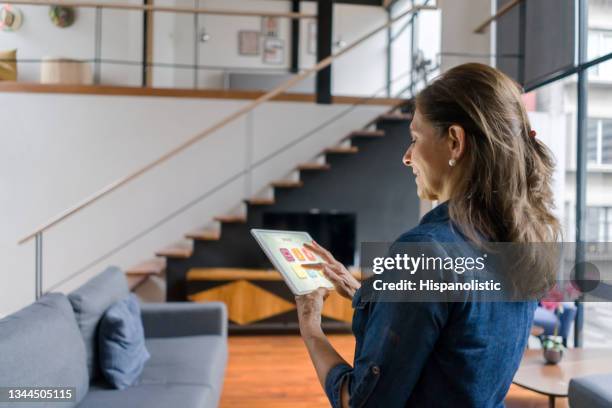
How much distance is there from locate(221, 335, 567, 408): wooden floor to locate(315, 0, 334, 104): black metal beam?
2.43m

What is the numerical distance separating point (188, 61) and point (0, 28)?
3408 millimetres

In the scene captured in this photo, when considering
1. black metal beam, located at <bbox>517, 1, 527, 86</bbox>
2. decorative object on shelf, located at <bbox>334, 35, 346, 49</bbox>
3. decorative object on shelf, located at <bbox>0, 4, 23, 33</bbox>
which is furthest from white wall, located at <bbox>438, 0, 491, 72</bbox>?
decorative object on shelf, located at <bbox>334, 35, 346, 49</bbox>

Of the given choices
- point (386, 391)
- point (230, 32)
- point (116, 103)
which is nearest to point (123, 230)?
point (116, 103)

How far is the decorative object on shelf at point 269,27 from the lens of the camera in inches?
283

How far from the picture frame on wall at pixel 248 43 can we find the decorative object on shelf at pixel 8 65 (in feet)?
11.3

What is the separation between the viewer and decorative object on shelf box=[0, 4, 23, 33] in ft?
12.3

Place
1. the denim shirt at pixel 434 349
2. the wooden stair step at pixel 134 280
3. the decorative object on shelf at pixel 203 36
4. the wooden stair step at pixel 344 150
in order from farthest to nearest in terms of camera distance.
A: the decorative object on shelf at pixel 203 36
the wooden stair step at pixel 344 150
the wooden stair step at pixel 134 280
the denim shirt at pixel 434 349

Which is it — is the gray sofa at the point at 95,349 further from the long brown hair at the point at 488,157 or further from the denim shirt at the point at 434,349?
the long brown hair at the point at 488,157

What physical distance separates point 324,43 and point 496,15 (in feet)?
6.06

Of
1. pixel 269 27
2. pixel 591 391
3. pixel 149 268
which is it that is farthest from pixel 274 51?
pixel 591 391

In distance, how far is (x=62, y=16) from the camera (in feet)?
15.6

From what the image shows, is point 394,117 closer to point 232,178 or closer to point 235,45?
point 232,178

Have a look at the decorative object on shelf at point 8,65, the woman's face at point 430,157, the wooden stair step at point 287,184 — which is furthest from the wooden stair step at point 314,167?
the woman's face at point 430,157

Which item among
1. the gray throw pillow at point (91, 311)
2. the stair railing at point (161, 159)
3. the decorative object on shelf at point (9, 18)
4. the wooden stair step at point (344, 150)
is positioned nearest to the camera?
the gray throw pillow at point (91, 311)
